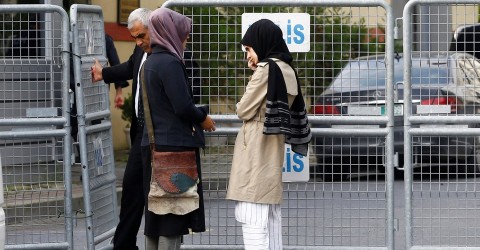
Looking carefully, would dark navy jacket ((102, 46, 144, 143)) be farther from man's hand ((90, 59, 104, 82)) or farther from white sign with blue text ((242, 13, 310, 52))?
white sign with blue text ((242, 13, 310, 52))

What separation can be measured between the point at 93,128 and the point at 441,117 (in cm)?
246

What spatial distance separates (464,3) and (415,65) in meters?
0.55

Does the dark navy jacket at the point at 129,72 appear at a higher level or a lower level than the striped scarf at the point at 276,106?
higher

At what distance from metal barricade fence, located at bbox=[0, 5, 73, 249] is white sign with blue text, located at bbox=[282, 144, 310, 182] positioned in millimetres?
1524

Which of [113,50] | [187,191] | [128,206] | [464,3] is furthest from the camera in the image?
[113,50]

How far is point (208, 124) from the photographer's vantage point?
780 centimetres

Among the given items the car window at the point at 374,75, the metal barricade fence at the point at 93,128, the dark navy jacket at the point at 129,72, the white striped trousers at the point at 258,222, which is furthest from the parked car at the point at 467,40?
the metal barricade fence at the point at 93,128

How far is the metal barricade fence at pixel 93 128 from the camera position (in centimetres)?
848

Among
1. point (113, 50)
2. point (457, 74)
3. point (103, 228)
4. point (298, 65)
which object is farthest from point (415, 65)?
point (113, 50)

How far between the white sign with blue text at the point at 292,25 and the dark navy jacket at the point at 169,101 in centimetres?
87

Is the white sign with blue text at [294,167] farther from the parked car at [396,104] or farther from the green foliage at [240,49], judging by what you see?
the green foliage at [240,49]

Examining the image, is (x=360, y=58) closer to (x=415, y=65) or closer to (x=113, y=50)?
(x=415, y=65)

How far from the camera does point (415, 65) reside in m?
8.42

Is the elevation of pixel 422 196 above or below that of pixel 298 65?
below
